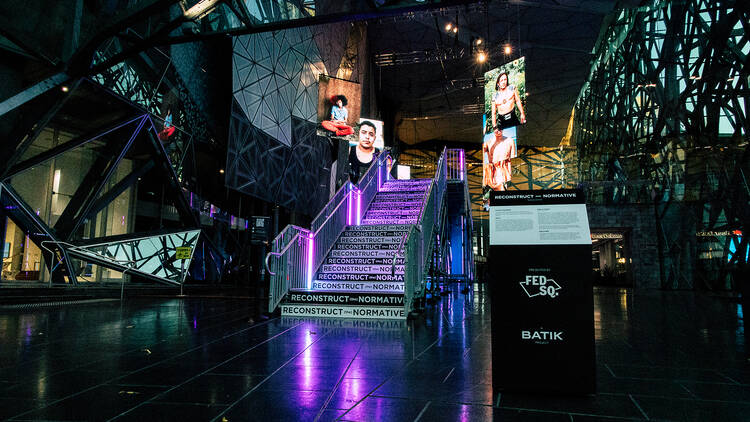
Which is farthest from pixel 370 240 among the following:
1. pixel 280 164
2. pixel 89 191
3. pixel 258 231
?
pixel 89 191

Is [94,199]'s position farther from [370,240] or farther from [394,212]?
[394,212]

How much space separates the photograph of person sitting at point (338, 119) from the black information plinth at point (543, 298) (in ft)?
53.9

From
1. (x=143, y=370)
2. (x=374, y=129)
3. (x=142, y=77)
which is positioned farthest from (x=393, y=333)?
(x=374, y=129)

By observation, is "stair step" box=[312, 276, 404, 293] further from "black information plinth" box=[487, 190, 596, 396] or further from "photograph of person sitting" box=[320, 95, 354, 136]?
"photograph of person sitting" box=[320, 95, 354, 136]

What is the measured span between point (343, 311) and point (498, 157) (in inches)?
608

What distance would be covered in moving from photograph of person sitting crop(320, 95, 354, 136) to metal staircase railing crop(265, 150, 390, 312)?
6757 millimetres

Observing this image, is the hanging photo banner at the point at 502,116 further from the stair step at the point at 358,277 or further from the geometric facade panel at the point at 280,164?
the stair step at the point at 358,277

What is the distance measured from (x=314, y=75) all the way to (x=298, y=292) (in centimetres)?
1360

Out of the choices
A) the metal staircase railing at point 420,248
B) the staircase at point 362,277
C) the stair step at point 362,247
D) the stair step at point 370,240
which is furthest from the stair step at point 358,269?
the stair step at point 370,240

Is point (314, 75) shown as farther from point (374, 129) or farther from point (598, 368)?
point (598, 368)

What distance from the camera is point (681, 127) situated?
19125mm

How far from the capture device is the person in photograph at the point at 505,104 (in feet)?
63.3

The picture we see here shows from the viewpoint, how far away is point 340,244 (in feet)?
34.9

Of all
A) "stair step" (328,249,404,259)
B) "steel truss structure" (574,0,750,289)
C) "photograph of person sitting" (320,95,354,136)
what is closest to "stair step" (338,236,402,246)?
"stair step" (328,249,404,259)
